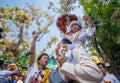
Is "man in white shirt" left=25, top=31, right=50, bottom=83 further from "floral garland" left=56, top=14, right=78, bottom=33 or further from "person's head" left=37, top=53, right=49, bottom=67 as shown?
"floral garland" left=56, top=14, right=78, bottom=33

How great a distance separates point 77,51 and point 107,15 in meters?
17.1

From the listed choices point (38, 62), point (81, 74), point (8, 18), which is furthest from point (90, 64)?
point (8, 18)

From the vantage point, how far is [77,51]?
2.43 m

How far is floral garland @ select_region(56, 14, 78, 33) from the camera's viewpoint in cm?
421

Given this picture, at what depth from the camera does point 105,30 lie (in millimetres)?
19234

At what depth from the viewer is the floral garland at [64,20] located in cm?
421

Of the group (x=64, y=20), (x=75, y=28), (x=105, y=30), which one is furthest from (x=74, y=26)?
(x=105, y=30)

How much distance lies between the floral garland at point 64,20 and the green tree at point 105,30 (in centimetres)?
1454

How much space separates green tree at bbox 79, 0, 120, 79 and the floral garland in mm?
14537

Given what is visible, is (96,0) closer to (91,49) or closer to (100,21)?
(100,21)

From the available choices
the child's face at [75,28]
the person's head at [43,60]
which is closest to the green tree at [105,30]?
the child's face at [75,28]

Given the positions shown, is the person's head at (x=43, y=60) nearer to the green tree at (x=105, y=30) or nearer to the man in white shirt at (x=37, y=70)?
the man in white shirt at (x=37, y=70)

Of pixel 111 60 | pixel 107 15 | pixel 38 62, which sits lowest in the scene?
pixel 111 60

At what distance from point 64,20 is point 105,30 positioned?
15.2 metres
